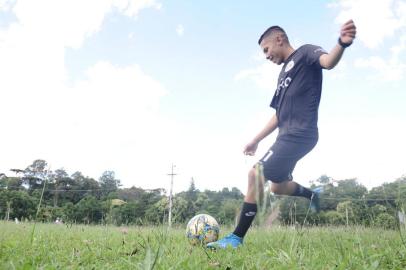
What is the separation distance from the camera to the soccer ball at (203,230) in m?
4.26

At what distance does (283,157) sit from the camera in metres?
4.14

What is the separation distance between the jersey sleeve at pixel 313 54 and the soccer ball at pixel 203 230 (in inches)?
90.4

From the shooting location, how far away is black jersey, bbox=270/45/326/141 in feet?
13.7

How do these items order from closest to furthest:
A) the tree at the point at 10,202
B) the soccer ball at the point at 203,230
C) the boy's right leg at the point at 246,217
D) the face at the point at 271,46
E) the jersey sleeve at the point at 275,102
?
the tree at the point at 10,202
the boy's right leg at the point at 246,217
the soccer ball at the point at 203,230
the face at the point at 271,46
the jersey sleeve at the point at 275,102

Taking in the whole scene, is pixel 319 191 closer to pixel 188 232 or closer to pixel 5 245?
pixel 188 232

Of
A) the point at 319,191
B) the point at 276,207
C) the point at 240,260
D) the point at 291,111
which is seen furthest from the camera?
the point at 319,191

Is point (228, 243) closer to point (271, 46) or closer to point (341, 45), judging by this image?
point (341, 45)

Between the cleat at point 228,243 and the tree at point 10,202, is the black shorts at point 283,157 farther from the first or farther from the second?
the tree at point 10,202

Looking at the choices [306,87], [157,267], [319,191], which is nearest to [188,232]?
[319,191]

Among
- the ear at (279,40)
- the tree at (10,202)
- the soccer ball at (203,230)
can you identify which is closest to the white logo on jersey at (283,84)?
the ear at (279,40)

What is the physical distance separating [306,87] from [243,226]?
1774 millimetres

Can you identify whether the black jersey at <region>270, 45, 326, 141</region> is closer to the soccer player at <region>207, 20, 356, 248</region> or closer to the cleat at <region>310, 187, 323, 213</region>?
the soccer player at <region>207, 20, 356, 248</region>

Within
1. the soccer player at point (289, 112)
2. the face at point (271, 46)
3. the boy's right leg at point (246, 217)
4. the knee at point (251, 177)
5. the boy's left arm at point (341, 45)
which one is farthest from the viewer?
the face at point (271, 46)

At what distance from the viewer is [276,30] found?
458 cm
